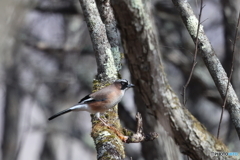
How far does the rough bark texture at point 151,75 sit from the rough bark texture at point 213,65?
47.5 inches

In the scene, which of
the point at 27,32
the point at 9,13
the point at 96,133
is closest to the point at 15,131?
the point at 27,32

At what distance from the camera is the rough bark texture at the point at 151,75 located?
3.21 m

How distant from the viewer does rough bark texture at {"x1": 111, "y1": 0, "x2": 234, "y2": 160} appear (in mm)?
3207

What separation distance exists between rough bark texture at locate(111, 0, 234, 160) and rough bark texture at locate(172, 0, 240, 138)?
1207mm

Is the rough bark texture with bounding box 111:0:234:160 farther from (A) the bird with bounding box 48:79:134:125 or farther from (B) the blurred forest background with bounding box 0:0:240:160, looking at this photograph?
(B) the blurred forest background with bounding box 0:0:240:160

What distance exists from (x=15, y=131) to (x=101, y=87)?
8.17m

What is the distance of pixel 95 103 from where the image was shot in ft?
20.8

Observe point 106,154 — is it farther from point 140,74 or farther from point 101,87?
point 101,87

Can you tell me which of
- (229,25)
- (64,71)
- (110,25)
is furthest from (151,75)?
(64,71)

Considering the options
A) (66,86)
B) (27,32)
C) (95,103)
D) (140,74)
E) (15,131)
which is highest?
(27,32)

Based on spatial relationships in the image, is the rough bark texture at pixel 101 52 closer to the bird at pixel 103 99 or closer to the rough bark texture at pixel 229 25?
the bird at pixel 103 99

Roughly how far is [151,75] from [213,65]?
2.53 m

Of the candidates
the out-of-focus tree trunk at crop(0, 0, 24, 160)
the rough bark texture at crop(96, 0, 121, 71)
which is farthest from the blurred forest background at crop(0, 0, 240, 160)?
the rough bark texture at crop(96, 0, 121, 71)

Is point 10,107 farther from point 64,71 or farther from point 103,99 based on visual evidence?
point 103,99
